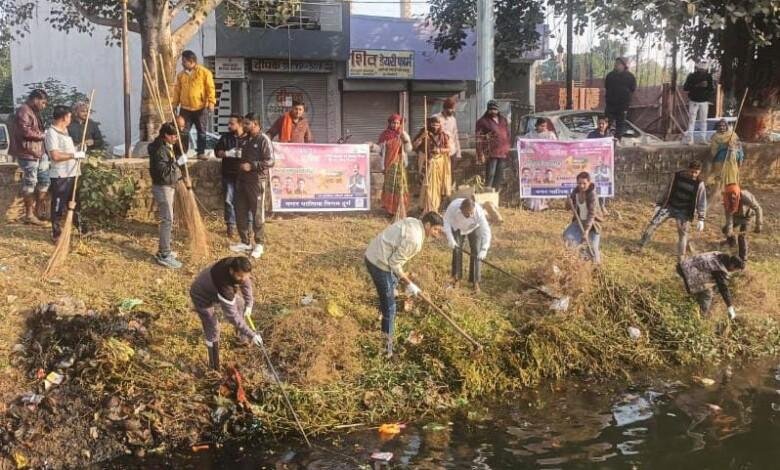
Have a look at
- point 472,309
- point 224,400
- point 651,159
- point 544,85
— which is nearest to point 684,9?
point 651,159

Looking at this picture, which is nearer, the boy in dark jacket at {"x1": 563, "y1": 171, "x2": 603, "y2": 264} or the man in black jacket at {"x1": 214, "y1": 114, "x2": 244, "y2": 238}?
the boy in dark jacket at {"x1": 563, "y1": 171, "x2": 603, "y2": 264}

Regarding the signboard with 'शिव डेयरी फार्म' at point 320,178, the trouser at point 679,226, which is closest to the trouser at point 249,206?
the signboard with 'शिव डेयरी फार्म' at point 320,178

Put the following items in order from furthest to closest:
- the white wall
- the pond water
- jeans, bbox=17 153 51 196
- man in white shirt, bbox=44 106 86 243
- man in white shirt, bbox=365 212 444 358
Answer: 1. the white wall
2. jeans, bbox=17 153 51 196
3. man in white shirt, bbox=44 106 86 243
4. man in white shirt, bbox=365 212 444 358
5. the pond water

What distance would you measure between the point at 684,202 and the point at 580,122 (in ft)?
18.0

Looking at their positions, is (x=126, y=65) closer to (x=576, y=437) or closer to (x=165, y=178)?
(x=165, y=178)

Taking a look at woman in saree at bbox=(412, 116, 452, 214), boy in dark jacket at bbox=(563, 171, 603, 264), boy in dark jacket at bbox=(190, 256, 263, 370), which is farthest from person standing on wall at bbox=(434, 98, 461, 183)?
boy in dark jacket at bbox=(190, 256, 263, 370)

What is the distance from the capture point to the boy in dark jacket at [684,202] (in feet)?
34.2

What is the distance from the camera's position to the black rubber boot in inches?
285

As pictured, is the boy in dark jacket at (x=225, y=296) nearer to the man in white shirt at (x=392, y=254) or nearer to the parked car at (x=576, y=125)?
the man in white shirt at (x=392, y=254)

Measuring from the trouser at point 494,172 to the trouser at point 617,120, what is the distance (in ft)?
10.5

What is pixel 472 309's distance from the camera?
8820mm

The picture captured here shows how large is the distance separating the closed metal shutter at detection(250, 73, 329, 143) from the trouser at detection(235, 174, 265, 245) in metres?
10.7

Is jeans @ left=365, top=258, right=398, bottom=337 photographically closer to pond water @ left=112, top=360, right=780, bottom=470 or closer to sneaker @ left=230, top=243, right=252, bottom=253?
pond water @ left=112, top=360, right=780, bottom=470

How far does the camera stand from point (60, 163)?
9.08 m
